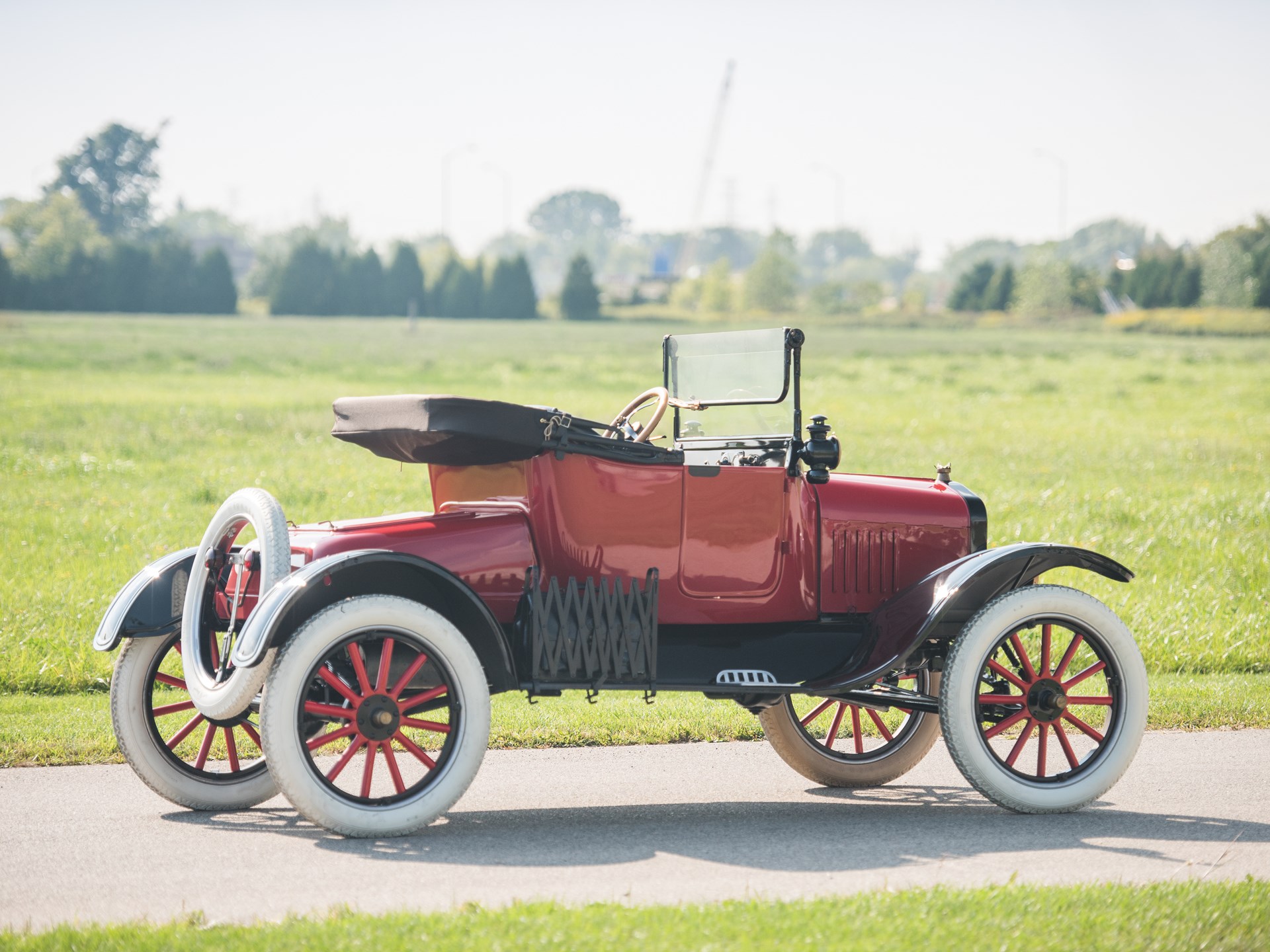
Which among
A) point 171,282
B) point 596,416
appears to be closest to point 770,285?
point 171,282

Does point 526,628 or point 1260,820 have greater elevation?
point 526,628

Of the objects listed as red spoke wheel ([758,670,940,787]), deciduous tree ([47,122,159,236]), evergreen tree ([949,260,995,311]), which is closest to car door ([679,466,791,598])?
red spoke wheel ([758,670,940,787])

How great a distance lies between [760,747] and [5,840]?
11.3 feet

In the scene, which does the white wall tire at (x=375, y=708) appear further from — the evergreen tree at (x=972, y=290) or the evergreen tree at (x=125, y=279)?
the evergreen tree at (x=972, y=290)

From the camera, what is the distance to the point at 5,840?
199 inches

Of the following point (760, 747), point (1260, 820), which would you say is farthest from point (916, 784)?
point (1260, 820)

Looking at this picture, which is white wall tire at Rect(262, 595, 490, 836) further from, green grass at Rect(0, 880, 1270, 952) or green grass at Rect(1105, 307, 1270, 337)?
green grass at Rect(1105, 307, 1270, 337)

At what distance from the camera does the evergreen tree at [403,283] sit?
341 feet

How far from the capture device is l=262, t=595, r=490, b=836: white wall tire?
16.0ft

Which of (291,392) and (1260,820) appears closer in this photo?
(1260,820)

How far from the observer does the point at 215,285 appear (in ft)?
318

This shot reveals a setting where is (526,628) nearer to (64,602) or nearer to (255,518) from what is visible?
(255,518)

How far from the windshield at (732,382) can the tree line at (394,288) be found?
9735 cm

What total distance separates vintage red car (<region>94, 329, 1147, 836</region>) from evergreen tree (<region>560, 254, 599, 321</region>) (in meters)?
97.1
